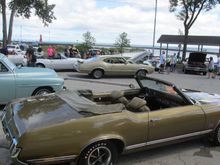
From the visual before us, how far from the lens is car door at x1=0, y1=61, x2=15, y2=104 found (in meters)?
8.10

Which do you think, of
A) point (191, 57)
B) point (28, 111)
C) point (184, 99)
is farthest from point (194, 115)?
point (191, 57)

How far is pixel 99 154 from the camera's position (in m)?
4.61

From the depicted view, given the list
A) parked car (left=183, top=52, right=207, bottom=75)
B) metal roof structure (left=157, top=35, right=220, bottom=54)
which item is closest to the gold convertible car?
parked car (left=183, top=52, right=207, bottom=75)

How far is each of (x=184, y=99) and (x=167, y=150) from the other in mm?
929

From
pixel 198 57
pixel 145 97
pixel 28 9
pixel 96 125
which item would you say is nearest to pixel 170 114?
pixel 145 97

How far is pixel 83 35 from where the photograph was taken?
44094 mm

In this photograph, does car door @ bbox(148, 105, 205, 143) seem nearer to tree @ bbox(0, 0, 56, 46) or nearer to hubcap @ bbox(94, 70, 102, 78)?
hubcap @ bbox(94, 70, 102, 78)

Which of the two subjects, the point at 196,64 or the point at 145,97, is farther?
the point at 196,64

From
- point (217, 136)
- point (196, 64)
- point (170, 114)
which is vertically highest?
point (170, 114)

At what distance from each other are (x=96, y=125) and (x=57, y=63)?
14.8 meters

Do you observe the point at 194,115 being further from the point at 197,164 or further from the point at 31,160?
the point at 31,160

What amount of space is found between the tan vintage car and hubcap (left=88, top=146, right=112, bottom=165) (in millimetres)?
12662

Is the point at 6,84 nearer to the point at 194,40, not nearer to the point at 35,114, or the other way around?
the point at 35,114

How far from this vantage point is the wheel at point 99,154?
4473mm
